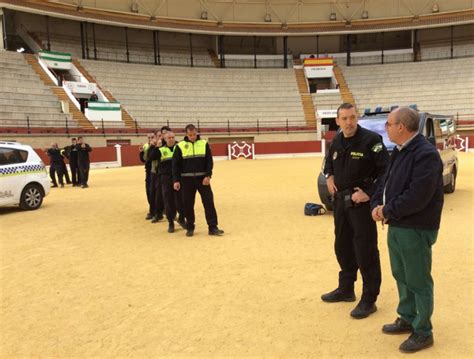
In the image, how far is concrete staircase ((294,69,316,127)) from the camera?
32594 mm

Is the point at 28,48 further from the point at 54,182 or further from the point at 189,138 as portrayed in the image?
the point at 189,138

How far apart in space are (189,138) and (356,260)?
367cm

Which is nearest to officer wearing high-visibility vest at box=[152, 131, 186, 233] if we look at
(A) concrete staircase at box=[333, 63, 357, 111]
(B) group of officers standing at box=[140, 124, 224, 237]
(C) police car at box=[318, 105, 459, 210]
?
(B) group of officers standing at box=[140, 124, 224, 237]

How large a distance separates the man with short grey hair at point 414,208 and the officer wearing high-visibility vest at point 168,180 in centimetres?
477

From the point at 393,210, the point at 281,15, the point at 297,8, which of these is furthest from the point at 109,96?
the point at 393,210

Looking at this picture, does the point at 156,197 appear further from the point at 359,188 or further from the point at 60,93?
the point at 60,93

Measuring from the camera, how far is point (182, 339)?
331 cm

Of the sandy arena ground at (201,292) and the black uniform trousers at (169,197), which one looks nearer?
the sandy arena ground at (201,292)

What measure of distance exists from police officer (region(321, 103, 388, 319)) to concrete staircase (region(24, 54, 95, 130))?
2436 centimetres

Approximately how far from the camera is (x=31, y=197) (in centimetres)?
991

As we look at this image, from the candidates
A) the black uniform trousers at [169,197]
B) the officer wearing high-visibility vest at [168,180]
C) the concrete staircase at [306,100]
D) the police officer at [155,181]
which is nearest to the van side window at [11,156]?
the police officer at [155,181]

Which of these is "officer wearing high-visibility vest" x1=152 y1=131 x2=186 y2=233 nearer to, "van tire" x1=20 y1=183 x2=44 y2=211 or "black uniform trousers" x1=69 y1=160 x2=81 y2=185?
"van tire" x1=20 y1=183 x2=44 y2=211

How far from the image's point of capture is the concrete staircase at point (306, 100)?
32594mm

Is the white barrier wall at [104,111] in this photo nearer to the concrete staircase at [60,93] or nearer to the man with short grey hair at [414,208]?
the concrete staircase at [60,93]
